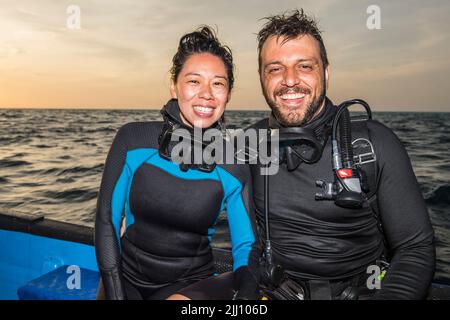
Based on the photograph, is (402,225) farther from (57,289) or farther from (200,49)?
(57,289)

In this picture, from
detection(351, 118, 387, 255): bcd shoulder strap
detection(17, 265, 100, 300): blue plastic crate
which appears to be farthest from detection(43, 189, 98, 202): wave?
detection(351, 118, 387, 255): bcd shoulder strap

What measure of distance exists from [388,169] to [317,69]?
0.98 m

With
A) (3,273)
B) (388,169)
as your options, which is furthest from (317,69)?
(3,273)

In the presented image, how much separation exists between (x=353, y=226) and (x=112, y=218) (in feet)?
6.06

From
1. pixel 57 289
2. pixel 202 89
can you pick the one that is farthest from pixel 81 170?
pixel 202 89

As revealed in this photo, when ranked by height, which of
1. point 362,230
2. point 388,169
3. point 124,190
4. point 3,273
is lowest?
point 3,273

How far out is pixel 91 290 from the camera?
3367 mm

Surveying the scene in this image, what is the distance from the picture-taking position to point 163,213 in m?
2.53

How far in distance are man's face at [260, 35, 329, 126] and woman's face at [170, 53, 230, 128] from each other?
0.43 meters

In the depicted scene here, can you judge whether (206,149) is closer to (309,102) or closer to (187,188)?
(187,188)

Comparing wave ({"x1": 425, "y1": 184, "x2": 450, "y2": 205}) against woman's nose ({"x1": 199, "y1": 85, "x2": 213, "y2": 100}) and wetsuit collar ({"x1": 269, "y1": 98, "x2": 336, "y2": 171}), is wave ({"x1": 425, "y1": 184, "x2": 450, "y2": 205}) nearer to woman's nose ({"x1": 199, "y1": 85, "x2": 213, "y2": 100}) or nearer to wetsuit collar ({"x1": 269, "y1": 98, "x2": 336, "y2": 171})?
wetsuit collar ({"x1": 269, "y1": 98, "x2": 336, "y2": 171})

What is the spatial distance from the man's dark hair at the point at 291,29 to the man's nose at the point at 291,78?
0.28 metres

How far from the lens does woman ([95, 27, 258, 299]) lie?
252 centimetres
